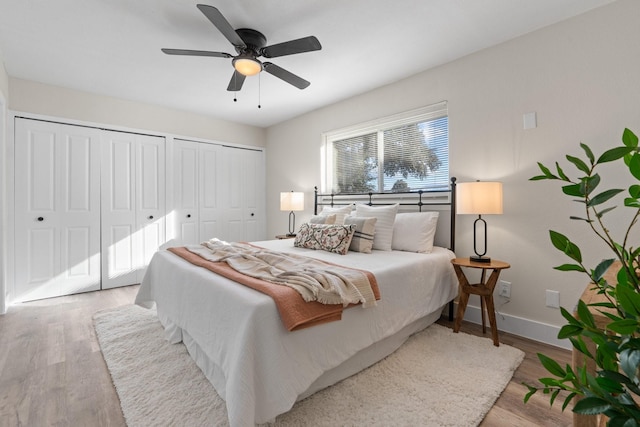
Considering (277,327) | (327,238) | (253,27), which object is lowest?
(277,327)

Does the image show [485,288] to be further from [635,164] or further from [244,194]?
[244,194]

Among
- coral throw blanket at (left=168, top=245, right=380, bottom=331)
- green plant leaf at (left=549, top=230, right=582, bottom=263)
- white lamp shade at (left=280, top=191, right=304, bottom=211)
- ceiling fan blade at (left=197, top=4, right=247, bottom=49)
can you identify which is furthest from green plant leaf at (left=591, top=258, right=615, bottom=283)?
white lamp shade at (left=280, top=191, right=304, bottom=211)

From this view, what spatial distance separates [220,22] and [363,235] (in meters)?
2.04

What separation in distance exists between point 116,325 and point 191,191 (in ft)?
7.88

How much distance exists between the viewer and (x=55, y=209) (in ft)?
12.1

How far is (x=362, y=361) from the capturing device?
6.59 ft

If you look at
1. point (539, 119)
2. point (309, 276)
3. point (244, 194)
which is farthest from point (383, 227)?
point (244, 194)

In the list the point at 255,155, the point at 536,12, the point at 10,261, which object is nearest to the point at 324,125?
the point at 255,155

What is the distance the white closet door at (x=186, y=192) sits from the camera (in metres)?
4.61

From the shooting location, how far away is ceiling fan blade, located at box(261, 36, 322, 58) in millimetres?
2115

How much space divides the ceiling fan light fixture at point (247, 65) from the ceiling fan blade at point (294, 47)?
0.10 m

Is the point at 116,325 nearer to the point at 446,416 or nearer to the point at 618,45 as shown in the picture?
the point at 446,416

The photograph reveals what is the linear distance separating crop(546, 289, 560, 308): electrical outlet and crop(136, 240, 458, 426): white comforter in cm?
73

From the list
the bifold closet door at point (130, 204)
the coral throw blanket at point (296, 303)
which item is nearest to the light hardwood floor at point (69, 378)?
the coral throw blanket at point (296, 303)
